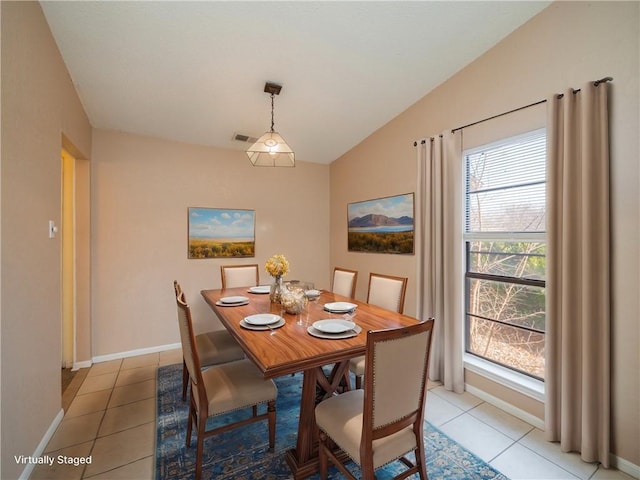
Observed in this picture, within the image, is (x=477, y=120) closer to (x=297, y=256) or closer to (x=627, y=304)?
(x=627, y=304)

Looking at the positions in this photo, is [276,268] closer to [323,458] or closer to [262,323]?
[262,323]

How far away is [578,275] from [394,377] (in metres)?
1.56

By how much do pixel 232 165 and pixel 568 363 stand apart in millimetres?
4035

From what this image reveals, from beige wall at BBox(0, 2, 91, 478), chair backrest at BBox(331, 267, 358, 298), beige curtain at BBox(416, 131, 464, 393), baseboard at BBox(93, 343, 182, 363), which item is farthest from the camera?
baseboard at BBox(93, 343, 182, 363)

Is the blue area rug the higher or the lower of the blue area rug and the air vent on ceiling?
the lower

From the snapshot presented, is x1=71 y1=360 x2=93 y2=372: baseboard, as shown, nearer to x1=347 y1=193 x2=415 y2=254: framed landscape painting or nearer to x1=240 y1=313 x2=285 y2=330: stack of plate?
x1=240 y1=313 x2=285 y2=330: stack of plate

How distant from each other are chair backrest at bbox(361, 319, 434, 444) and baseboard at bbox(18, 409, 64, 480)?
196 cm

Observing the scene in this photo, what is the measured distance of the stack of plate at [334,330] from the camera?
5.54 ft

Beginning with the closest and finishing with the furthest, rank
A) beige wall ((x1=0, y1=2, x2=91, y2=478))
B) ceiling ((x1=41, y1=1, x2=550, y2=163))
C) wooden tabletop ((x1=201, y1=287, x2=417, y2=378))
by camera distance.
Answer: wooden tabletop ((x1=201, y1=287, x2=417, y2=378)) < beige wall ((x1=0, y1=2, x2=91, y2=478)) < ceiling ((x1=41, y1=1, x2=550, y2=163))

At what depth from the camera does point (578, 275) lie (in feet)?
6.25

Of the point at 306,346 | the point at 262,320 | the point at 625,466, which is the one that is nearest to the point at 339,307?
the point at 262,320

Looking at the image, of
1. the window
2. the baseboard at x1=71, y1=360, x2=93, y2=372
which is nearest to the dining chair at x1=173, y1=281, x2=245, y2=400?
the baseboard at x1=71, y1=360, x2=93, y2=372

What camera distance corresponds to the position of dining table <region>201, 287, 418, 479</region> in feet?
4.62

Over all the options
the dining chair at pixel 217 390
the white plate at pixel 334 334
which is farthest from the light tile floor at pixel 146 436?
the white plate at pixel 334 334
